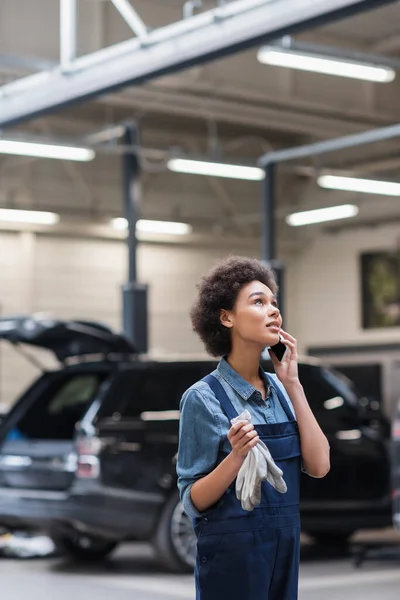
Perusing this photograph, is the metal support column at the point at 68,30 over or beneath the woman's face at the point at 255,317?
over

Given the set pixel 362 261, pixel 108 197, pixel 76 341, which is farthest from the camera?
pixel 362 261

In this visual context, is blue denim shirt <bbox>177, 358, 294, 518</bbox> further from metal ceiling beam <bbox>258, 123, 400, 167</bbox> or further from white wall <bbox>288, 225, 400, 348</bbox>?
white wall <bbox>288, 225, 400, 348</bbox>

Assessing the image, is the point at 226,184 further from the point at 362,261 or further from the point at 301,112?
the point at 301,112

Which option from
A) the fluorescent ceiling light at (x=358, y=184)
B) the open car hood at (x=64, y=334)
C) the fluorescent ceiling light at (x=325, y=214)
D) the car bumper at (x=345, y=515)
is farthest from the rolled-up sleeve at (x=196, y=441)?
the fluorescent ceiling light at (x=325, y=214)

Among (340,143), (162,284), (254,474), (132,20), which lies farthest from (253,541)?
(162,284)

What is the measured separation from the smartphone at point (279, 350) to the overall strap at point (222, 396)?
0.17m

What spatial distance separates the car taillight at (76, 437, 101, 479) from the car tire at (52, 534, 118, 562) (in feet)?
4.26

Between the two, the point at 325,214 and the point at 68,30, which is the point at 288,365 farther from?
the point at 325,214

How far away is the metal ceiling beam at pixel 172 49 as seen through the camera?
798 centimetres

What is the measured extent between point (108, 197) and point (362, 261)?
5.09 metres

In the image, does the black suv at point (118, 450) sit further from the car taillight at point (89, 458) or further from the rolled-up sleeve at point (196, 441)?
the rolled-up sleeve at point (196, 441)

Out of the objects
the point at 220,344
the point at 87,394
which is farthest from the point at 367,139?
the point at 220,344

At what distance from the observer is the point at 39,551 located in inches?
443

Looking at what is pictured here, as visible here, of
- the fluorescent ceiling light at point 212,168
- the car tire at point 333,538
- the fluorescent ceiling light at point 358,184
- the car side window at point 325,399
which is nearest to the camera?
the car side window at point 325,399
